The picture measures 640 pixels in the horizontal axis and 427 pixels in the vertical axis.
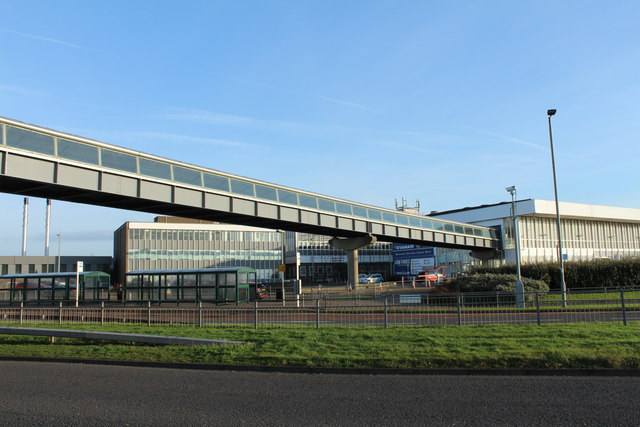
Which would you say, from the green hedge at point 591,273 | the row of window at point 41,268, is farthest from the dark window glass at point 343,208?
the row of window at point 41,268

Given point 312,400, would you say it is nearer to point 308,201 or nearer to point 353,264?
point 308,201

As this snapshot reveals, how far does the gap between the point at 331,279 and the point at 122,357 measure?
8234cm

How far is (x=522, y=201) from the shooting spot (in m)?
58.3

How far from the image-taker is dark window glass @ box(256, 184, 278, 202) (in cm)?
3523

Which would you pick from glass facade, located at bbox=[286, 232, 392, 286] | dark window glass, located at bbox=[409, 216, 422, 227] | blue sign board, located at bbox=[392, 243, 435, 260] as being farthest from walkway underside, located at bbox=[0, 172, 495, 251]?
glass facade, located at bbox=[286, 232, 392, 286]

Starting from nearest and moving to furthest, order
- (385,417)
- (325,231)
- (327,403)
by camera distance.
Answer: (385,417) → (327,403) → (325,231)

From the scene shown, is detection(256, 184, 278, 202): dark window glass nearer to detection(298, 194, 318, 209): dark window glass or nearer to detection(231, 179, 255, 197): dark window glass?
detection(231, 179, 255, 197): dark window glass

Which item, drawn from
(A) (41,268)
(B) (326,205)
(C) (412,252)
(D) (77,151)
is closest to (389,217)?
(B) (326,205)

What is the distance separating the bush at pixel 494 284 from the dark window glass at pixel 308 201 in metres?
12.4

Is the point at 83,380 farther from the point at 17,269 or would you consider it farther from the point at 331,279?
the point at 17,269

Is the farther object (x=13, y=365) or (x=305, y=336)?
(x=305, y=336)

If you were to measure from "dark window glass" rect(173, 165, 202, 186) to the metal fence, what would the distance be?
431 inches

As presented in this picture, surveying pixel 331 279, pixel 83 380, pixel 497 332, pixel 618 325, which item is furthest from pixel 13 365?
pixel 331 279

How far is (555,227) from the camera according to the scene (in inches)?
2404
